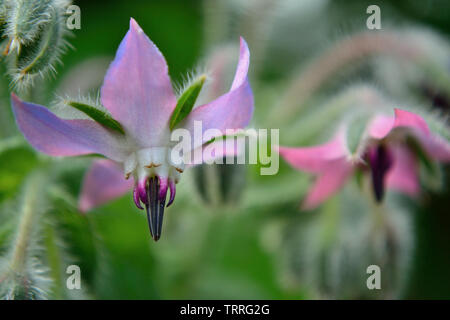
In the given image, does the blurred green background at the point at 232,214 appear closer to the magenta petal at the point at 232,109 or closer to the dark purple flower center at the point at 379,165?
the magenta petal at the point at 232,109

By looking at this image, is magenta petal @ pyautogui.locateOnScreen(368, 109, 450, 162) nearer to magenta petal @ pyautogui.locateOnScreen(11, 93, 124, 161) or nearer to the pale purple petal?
the pale purple petal

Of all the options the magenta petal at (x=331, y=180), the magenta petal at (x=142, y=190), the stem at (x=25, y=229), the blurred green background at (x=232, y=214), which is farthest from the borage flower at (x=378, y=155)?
the stem at (x=25, y=229)

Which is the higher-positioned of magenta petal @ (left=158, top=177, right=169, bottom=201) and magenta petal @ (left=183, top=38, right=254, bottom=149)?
magenta petal @ (left=183, top=38, right=254, bottom=149)

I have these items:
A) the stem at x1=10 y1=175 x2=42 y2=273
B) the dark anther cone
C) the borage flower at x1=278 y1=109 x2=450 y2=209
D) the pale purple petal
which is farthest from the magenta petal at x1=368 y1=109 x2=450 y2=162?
the stem at x1=10 y1=175 x2=42 y2=273

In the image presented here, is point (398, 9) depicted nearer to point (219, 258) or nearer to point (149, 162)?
point (219, 258)

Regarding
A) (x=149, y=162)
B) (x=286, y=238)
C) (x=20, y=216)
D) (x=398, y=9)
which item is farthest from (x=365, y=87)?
(x=398, y=9)

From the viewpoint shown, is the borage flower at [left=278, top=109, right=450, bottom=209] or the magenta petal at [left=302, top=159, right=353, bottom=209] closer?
the borage flower at [left=278, top=109, right=450, bottom=209]

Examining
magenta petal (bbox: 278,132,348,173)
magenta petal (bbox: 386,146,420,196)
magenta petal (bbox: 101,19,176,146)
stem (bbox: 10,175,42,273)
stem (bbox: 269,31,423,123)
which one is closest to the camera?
magenta petal (bbox: 101,19,176,146)
